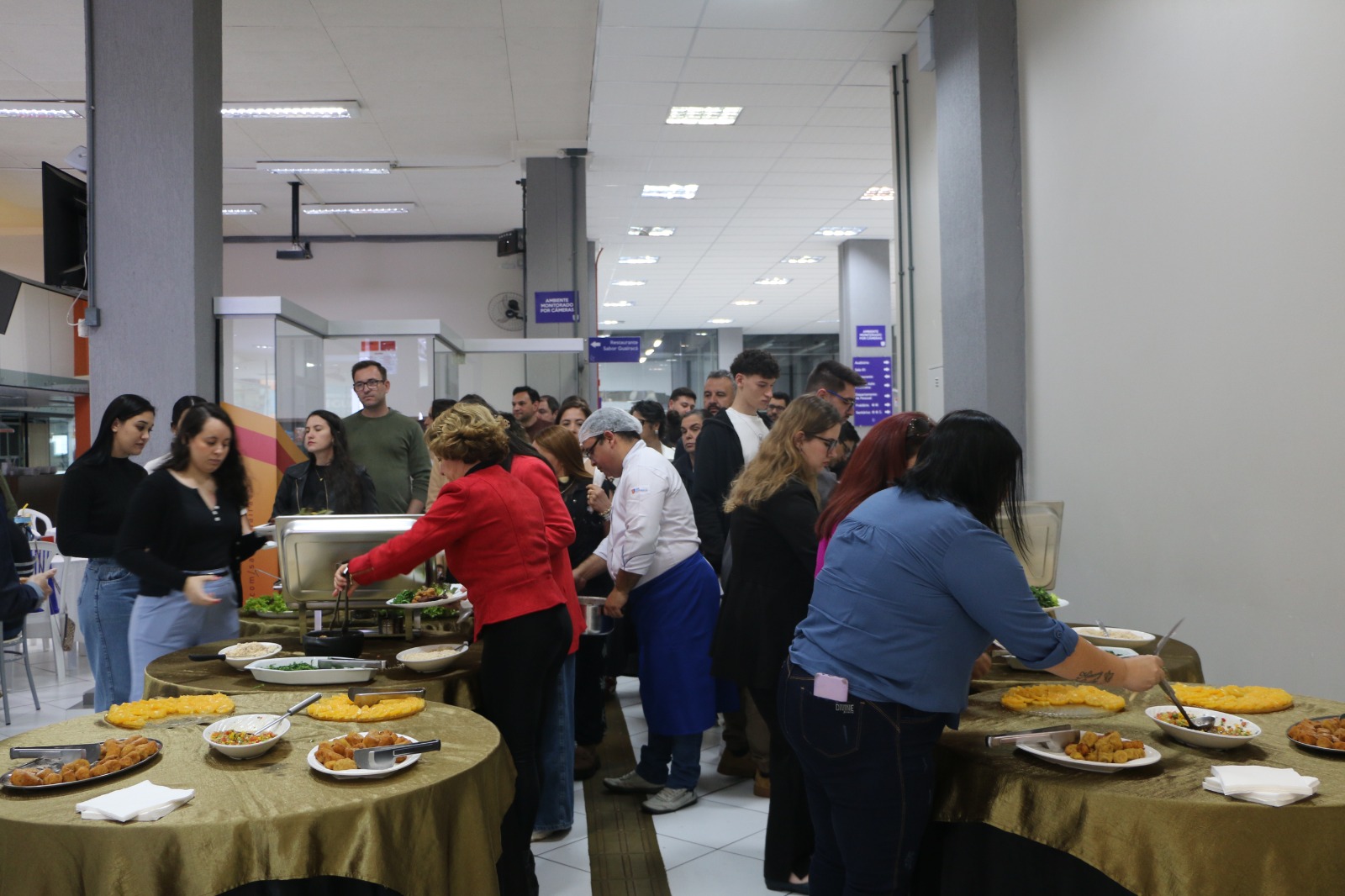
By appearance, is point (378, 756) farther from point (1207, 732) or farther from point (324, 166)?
point (324, 166)

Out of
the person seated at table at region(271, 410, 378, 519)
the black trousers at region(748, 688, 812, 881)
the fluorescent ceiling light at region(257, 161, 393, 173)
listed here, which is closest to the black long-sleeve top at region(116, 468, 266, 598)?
the person seated at table at region(271, 410, 378, 519)

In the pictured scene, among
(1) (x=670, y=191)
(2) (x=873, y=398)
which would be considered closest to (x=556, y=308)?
(1) (x=670, y=191)

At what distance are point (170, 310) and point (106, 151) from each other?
0.87 metres

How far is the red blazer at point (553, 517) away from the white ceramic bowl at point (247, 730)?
1086 millimetres

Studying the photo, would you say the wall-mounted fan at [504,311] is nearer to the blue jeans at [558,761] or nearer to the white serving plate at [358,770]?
the blue jeans at [558,761]

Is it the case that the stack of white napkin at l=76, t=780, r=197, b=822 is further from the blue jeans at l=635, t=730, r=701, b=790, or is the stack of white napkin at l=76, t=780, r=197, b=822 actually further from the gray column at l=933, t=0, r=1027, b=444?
the gray column at l=933, t=0, r=1027, b=444

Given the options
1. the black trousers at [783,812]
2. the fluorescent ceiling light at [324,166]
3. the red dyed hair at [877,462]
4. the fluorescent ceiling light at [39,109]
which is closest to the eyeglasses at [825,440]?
the red dyed hair at [877,462]

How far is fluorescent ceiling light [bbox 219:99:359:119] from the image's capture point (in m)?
8.06

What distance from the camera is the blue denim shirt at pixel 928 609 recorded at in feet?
6.44

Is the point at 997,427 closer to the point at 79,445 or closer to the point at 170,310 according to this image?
the point at 170,310

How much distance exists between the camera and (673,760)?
4.09 metres

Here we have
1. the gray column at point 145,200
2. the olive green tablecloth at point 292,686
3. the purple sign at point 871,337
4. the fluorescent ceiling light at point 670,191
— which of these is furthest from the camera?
the purple sign at point 871,337

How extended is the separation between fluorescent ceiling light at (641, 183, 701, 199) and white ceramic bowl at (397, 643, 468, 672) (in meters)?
8.01

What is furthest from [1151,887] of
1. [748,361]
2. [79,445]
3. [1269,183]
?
[79,445]
